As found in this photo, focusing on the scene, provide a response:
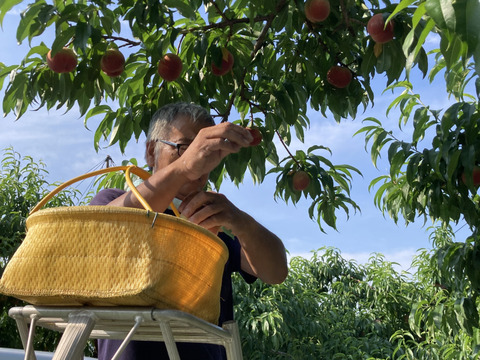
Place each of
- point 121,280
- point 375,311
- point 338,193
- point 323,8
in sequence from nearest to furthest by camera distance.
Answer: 1. point 121,280
2. point 323,8
3. point 338,193
4. point 375,311

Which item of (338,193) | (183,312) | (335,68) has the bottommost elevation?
(183,312)

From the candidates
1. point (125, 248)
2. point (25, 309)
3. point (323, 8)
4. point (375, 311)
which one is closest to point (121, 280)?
point (125, 248)

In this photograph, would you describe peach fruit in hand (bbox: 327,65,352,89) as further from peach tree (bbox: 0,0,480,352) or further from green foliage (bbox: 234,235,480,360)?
green foliage (bbox: 234,235,480,360)

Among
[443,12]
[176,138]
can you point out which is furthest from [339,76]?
[443,12]

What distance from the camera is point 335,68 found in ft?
6.27

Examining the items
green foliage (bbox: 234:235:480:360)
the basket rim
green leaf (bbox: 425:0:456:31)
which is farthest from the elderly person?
green foliage (bbox: 234:235:480:360)

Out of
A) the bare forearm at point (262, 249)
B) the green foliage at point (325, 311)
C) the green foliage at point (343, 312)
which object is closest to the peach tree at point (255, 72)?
the bare forearm at point (262, 249)

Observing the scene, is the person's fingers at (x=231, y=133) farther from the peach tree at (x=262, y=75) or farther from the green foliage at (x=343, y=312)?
the green foliage at (x=343, y=312)

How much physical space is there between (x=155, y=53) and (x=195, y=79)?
0.23 m

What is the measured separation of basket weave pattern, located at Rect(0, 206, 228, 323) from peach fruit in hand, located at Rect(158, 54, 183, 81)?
1077 millimetres

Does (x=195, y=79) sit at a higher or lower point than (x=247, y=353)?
higher

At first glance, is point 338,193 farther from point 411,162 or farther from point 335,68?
point 335,68

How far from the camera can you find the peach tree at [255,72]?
168 cm

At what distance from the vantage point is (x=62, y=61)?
171 cm
